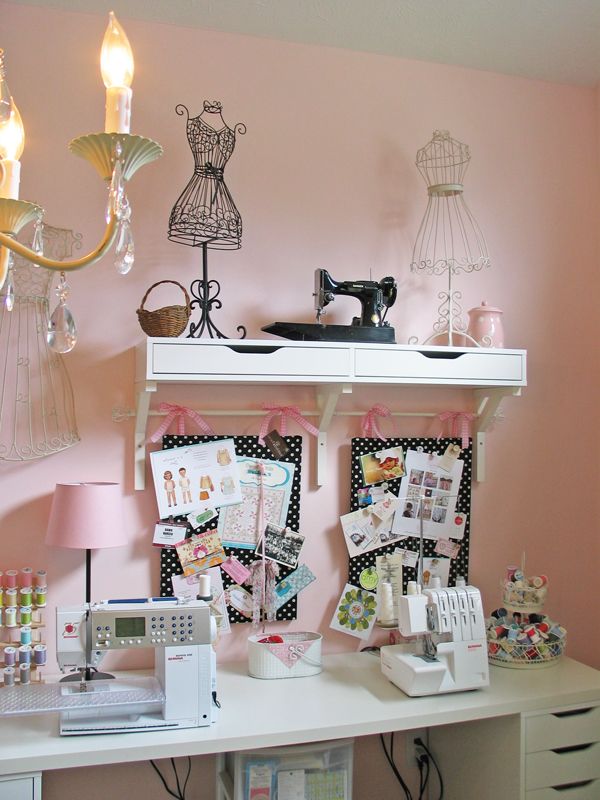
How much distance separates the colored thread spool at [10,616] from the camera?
7.09ft

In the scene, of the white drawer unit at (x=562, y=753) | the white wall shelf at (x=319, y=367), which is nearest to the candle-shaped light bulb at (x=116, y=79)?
the white wall shelf at (x=319, y=367)

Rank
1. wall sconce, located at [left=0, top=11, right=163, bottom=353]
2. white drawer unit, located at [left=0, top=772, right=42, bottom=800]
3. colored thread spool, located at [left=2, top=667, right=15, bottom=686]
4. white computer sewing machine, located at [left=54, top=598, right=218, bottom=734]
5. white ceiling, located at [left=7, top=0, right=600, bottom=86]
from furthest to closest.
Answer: white ceiling, located at [left=7, top=0, right=600, bottom=86], colored thread spool, located at [left=2, top=667, right=15, bottom=686], white computer sewing machine, located at [left=54, top=598, right=218, bottom=734], white drawer unit, located at [left=0, top=772, right=42, bottom=800], wall sconce, located at [left=0, top=11, right=163, bottom=353]

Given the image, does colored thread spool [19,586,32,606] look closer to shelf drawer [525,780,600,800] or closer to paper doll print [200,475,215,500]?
paper doll print [200,475,215,500]

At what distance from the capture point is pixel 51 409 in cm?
227

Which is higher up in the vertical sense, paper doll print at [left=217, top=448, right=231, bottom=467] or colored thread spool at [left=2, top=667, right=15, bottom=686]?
paper doll print at [left=217, top=448, right=231, bottom=467]

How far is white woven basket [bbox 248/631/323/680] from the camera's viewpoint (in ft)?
7.39

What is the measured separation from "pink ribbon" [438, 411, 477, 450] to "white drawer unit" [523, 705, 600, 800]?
87 centimetres

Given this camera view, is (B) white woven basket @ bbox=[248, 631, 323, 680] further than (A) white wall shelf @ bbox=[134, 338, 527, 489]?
Yes

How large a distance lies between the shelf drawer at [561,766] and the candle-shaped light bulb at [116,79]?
1.93 metres

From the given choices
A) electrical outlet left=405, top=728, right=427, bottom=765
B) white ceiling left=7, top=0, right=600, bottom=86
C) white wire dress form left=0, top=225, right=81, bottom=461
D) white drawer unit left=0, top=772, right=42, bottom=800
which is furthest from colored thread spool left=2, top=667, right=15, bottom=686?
white ceiling left=7, top=0, right=600, bottom=86

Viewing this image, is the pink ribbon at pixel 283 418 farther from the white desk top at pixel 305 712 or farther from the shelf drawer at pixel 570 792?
the shelf drawer at pixel 570 792

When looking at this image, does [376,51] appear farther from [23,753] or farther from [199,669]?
[23,753]

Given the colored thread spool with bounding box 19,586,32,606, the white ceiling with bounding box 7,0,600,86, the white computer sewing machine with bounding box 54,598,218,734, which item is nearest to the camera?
the white computer sewing machine with bounding box 54,598,218,734

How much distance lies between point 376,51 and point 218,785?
7.65ft
